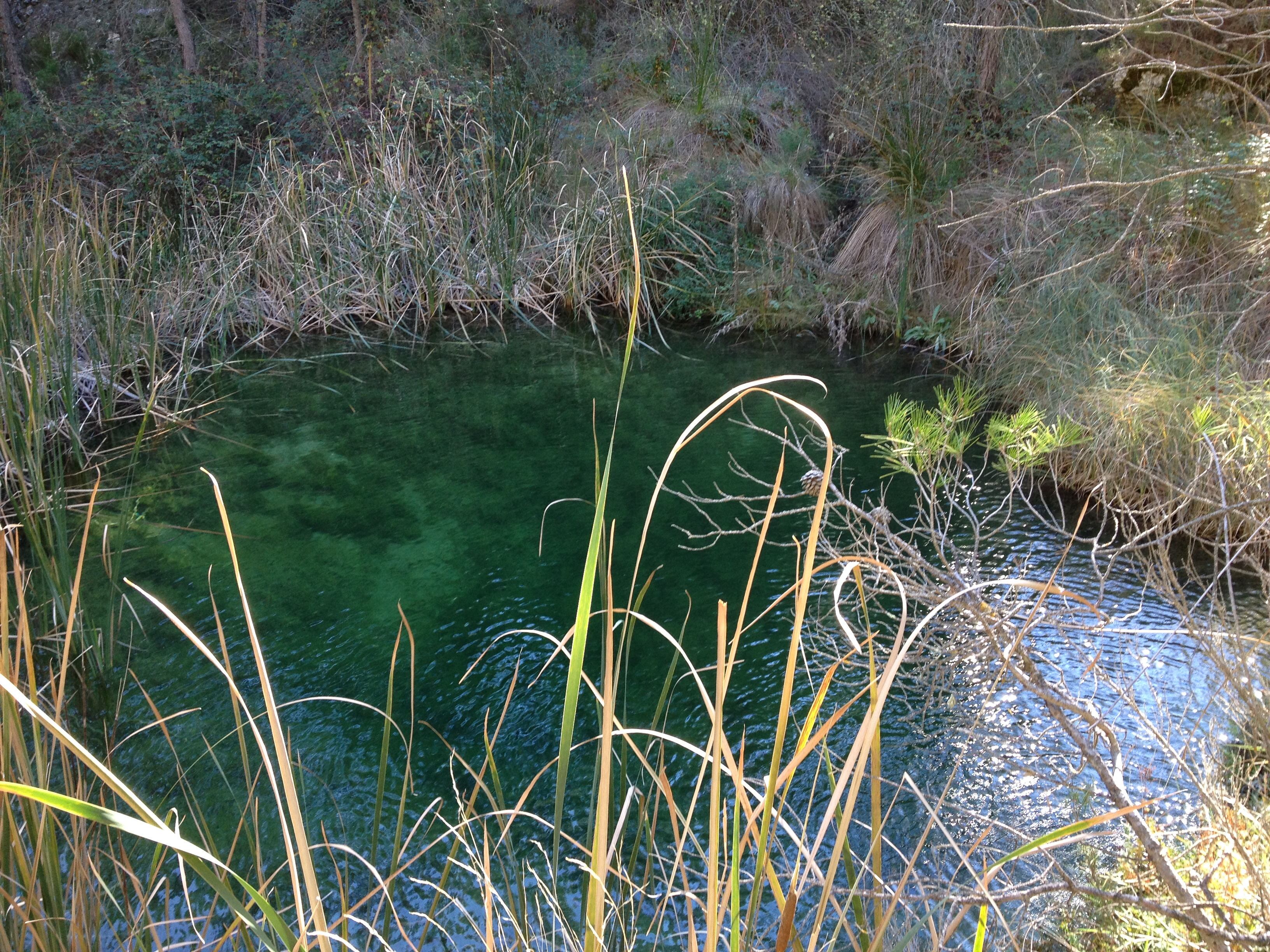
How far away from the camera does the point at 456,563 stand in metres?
3.25

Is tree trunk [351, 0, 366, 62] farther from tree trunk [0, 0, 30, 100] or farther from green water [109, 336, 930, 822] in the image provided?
green water [109, 336, 930, 822]

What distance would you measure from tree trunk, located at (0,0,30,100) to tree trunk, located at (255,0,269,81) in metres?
1.99

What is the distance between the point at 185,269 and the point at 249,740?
4077 mm

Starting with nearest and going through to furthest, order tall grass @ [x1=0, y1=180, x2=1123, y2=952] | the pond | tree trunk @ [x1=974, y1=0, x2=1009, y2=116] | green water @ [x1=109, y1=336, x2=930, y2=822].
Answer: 1. tall grass @ [x1=0, y1=180, x2=1123, y2=952]
2. the pond
3. green water @ [x1=109, y1=336, x2=930, y2=822]
4. tree trunk @ [x1=974, y1=0, x2=1009, y2=116]

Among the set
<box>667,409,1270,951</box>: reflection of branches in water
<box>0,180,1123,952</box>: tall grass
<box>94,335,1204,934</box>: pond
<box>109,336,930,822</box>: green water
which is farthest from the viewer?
<box>109,336,930,822</box>: green water

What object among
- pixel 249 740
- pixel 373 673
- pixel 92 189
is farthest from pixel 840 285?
pixel 92 189

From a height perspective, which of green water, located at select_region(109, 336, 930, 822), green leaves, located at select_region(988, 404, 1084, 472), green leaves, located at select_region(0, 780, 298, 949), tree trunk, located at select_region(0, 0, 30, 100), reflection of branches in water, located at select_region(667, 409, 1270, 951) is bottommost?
green water, located at select_region(109, 336, 930, 822)

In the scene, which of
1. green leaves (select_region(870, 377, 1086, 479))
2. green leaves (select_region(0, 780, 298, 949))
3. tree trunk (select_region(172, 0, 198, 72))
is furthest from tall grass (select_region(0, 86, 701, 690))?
green leaves (select_region(0, 780, 298, 949))

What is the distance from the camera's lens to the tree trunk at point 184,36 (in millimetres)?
7965

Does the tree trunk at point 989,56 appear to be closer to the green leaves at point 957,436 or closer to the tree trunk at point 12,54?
the green leaves at point 957,436

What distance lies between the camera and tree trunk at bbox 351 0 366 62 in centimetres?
805

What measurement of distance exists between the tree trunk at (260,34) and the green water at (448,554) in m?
3.83

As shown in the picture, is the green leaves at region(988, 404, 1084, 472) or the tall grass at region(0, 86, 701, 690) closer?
the green leaves at region(988, 404, 1084, 472)

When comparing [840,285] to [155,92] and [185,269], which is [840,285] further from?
[155,92]
